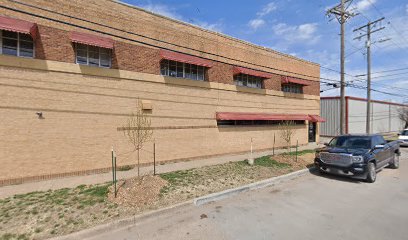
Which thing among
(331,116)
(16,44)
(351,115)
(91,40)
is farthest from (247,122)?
(351,115)

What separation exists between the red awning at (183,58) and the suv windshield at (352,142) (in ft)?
24.3

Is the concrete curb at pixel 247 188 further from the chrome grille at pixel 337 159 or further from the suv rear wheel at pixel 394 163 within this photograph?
the suv rear wheel at pixel 394 163

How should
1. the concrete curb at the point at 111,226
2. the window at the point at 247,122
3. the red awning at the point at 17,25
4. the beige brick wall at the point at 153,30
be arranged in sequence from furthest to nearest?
the window at the point at 247,122 < the beige brick wall at the point at 153,30 < the red awning at the point at 17,25 < the concrete curb at the point at 111,226

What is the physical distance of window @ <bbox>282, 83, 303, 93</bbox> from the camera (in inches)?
688

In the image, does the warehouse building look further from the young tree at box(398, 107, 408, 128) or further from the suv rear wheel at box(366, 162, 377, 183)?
the suv rear wheel at box(366, 162, 377, 183)

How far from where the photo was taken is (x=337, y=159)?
8336 millimetres

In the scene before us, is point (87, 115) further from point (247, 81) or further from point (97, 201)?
point (247, 81)

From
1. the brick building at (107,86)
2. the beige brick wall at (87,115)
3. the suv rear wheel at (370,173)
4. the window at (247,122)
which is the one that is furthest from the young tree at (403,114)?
the beige brick wall at (87,115)

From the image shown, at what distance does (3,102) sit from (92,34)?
4099mm

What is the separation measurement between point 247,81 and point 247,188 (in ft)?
31.0

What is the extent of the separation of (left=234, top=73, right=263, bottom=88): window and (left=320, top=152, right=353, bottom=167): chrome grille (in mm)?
7337

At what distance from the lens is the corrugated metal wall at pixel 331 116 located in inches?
1045

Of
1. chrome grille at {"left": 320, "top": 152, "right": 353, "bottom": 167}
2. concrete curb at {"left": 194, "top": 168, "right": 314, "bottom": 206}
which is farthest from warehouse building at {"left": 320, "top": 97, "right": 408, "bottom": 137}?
concrete curb at {"left": 194, "top": 168, "right": 314, "bottom": 206}

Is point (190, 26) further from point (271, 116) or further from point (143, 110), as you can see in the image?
point (271, 116)
